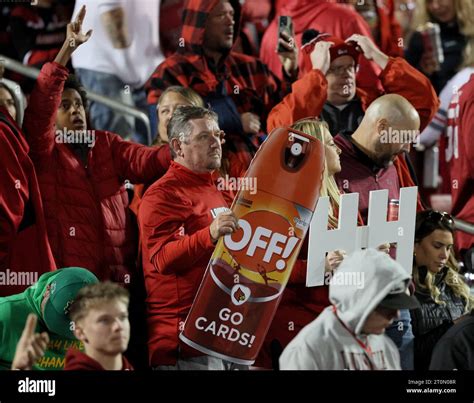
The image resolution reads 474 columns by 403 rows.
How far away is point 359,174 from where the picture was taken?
632 centimetres

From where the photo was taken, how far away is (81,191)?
6051 millimetres

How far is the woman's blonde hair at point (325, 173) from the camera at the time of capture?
20.1ft

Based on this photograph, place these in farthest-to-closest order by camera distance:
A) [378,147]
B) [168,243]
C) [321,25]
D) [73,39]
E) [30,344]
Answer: [321,25] < [378,147] < [73,39] < [168,243] < [30,344]

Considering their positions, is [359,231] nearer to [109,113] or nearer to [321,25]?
[321,25]

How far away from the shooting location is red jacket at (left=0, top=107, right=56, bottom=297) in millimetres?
5949

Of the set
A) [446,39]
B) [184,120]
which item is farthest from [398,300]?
[446,39]

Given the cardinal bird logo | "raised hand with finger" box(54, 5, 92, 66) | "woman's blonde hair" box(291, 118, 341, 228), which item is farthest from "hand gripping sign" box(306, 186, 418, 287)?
"raised hand with finger" box(54, 5, 92, 66)

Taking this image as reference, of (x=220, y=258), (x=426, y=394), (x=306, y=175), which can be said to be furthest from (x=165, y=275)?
(x=426, y=394)

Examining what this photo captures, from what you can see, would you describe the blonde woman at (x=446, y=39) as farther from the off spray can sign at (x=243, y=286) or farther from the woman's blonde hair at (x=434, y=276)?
the off spray can sign at (x=243, y=286)

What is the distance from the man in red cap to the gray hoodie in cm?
105

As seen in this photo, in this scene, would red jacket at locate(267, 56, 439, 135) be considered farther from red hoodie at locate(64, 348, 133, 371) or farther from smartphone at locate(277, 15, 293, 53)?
red hoodie at locate(64, 348, 133, 371)
